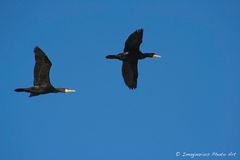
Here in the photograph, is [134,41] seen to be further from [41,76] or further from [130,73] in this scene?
[41,76]

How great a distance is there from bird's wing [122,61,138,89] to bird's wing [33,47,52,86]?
4.40 metres

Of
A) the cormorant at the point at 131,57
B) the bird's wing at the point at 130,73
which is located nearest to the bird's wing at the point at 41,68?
the cormorant at the point at 131,57

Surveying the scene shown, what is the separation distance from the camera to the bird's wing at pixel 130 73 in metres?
38.7

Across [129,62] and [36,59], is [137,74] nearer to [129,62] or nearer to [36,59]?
[129,62]

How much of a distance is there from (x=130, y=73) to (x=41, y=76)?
5174 millimetres

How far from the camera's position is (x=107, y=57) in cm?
3816

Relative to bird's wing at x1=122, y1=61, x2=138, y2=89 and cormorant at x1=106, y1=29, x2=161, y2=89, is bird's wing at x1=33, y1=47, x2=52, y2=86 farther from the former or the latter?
bird's wing at x1=122, y1=61, x2=138, y2=89

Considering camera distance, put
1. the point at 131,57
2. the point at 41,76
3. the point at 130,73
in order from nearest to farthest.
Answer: the point at 41,76 → the point at 131,57 → the point at 130,73

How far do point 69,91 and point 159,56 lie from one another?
18.2 ft

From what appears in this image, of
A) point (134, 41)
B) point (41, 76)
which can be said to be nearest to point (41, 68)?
point (41, 76)

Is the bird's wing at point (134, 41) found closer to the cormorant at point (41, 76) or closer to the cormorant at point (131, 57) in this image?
the cormorant at point (131, 57)

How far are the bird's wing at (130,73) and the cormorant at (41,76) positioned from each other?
4163 mm

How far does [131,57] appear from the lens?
127 ft

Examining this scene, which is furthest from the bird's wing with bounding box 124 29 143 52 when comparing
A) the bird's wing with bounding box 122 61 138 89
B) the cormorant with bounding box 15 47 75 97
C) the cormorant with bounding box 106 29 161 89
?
the cormorant with bounding box 15 47 75 97
